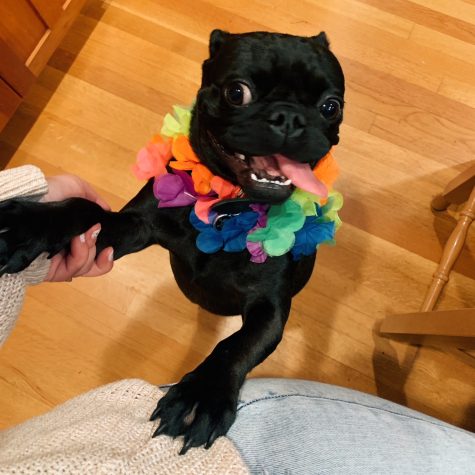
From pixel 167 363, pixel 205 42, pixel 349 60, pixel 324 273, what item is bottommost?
pixel 167 363

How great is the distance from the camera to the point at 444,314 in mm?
1209

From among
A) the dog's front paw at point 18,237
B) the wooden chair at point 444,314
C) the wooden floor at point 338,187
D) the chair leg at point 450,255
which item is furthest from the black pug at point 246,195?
the chair leg at point 450,255

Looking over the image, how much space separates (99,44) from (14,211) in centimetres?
150

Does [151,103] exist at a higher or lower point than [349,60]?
lower

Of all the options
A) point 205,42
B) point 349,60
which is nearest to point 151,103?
point 205,42

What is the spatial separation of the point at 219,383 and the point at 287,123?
0.54m

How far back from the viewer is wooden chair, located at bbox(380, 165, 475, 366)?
48.6 inches

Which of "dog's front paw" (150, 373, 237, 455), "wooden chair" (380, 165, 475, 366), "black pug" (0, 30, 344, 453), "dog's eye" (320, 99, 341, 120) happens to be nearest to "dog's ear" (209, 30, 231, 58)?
"black pug" (0, 30, 344, 453)

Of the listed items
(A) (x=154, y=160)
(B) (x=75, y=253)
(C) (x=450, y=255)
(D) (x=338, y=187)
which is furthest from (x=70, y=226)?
(C) (x=450, y=255)

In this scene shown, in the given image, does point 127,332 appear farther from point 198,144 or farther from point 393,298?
point 393,298

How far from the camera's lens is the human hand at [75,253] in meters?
0.94

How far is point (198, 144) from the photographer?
1071 millimetres

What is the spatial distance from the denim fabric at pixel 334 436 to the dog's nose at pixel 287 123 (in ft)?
1.74

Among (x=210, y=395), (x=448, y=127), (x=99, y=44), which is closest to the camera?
(x=210, y=395)
